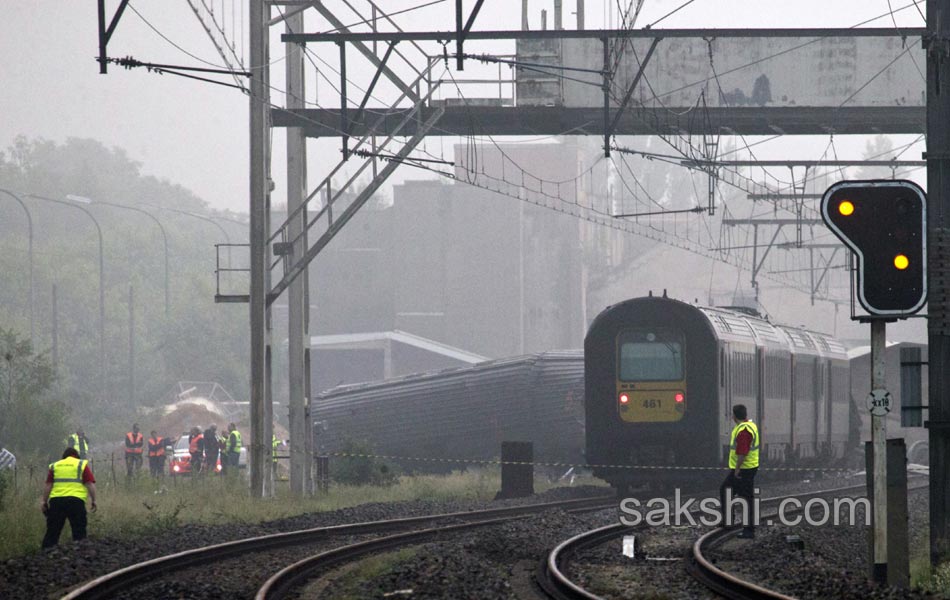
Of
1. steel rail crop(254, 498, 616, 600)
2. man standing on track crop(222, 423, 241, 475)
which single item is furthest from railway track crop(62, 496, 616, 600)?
man standing on track crop(222, 423, 241, 475)

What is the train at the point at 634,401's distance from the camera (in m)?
23.8

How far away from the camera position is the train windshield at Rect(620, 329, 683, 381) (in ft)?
78.7

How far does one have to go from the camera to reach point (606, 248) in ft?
299

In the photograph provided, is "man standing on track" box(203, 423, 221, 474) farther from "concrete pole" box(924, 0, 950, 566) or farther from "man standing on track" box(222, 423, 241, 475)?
"concrete pole" box(924, 0, 950, 566)

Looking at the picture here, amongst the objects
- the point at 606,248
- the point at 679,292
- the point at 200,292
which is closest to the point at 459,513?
the point at 679,292

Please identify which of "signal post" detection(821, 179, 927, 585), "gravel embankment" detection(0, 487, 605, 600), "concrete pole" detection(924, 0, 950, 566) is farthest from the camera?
"concrete pole" detection(924, 0, 950, 566)

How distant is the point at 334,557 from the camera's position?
559 inches

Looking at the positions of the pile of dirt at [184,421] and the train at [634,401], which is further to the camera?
the pile of dirt at [184,421]

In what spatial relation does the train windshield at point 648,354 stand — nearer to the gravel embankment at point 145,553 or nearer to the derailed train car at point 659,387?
the derailed train car at point 659,387
